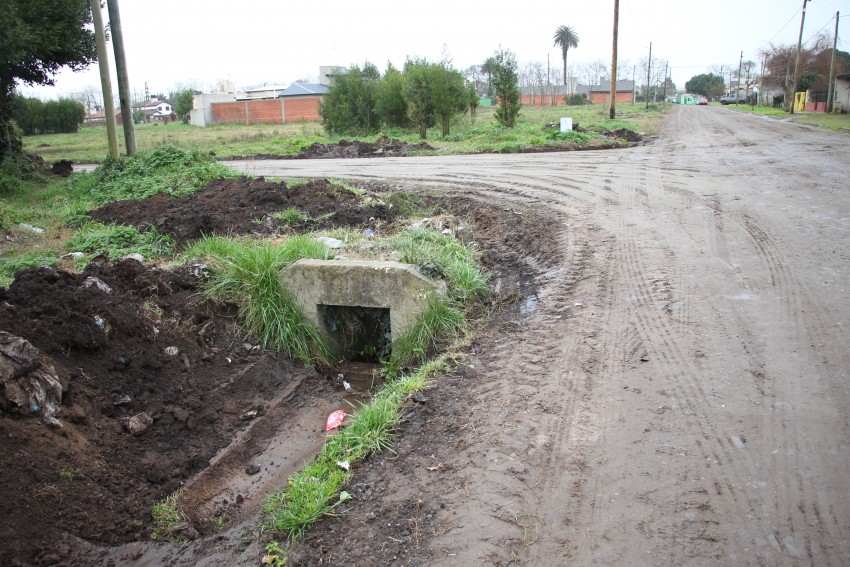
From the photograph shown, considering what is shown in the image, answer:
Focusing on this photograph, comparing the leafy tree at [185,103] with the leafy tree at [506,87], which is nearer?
the leafy tree at [506,87]

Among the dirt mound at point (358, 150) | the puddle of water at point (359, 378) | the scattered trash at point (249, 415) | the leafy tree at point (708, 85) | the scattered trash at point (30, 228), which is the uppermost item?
the leafy tree at point (708, 85)

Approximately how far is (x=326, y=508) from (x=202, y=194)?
9412 mm

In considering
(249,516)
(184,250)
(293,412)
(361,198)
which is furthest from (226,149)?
(249,516)

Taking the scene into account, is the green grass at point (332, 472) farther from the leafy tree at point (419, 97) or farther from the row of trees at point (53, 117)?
the row of trees at point (53, 117)

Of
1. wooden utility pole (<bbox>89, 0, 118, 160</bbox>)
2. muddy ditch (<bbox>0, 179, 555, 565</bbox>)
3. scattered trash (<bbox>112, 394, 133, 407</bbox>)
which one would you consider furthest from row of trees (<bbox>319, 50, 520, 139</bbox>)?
scattered trash (<bbox>112, 394, 133, 407</bbox>)

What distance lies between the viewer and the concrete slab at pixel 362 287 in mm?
7489

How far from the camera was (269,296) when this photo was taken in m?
7.96

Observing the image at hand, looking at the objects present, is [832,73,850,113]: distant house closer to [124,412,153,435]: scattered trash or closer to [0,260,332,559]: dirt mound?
[0,260,332,559]: dirt mound

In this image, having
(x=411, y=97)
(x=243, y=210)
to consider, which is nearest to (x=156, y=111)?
(x=411, y=97)

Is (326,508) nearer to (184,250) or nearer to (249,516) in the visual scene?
(249,516)

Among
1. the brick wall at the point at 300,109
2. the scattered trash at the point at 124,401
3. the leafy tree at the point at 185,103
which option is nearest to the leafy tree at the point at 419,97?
the scattered trash at the point at 124,401

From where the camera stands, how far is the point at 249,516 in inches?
202

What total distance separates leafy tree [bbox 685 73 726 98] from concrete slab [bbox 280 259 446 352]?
375ft

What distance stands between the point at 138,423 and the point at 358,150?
62.4 feet
